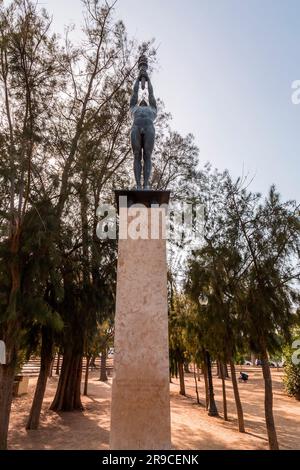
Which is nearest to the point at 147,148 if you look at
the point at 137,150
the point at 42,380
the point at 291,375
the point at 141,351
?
the point at 137,150

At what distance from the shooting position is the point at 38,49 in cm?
981

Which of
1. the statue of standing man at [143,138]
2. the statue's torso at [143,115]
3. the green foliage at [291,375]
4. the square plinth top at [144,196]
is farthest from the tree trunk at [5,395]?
the green foliage at [291,375]

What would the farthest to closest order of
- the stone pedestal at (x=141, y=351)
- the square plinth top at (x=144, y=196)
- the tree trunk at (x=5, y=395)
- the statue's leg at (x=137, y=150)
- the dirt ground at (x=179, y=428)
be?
the dirt ground at (x=179, y=428) < the tree trunk at (x=5, y=395) < the statue's leg at (x=137, y=150) < the square plinth top at (x=144, y=196) < the stone pedestal at (x=141, y=351)

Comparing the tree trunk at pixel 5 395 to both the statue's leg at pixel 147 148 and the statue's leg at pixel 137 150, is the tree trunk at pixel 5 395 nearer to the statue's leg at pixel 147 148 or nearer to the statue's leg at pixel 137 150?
the statue's leg at pixel 137 150

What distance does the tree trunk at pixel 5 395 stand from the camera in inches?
350

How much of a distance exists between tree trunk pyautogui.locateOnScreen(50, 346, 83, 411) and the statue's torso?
523 inches

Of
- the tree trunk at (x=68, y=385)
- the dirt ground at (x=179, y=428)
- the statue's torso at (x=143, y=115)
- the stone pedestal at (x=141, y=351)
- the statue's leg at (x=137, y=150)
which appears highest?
the statue's torso at (x=143, y=115)

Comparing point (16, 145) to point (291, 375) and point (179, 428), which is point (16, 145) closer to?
point (179, 428)

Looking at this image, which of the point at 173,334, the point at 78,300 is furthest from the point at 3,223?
the point at 173,334

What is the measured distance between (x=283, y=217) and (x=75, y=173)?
682cm

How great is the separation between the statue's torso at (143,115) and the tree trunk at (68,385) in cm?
1328

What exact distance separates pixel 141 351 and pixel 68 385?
1457cm

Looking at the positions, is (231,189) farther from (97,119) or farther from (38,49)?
(38,49)

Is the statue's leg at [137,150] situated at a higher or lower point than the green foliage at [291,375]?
higher
